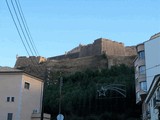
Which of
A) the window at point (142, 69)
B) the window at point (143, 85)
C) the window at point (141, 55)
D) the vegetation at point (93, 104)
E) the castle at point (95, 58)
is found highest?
the castle at point (95, 58)

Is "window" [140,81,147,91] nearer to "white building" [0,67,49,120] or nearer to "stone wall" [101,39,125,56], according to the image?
"white building" [0,67,49,120]

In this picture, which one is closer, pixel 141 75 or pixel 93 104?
pixel 141 75

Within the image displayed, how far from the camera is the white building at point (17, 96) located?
40531 millimetres

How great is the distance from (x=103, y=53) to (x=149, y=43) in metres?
58.4

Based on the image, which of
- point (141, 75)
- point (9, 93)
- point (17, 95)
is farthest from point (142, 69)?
point (9, 93)

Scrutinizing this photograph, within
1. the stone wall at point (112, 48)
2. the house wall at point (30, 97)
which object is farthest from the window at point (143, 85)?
the stone wall at point (112, 48)

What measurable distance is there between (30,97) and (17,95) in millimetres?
2414

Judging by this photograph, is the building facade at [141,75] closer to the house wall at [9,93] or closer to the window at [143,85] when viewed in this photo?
the window at [143,85]

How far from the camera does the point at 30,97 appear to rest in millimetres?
43188

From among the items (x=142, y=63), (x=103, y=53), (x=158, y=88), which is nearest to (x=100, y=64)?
(x=103, y=53)

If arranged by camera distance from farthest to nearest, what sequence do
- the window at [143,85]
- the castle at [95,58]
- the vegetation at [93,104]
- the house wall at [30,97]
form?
the castle at [95,58] → the vegetation at [93,104] → the window at [143,85] → the house wall at [30,97]

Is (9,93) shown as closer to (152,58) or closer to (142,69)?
(142,69)

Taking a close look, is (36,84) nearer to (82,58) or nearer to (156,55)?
(156,55)

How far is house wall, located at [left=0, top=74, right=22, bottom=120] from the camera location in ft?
133
